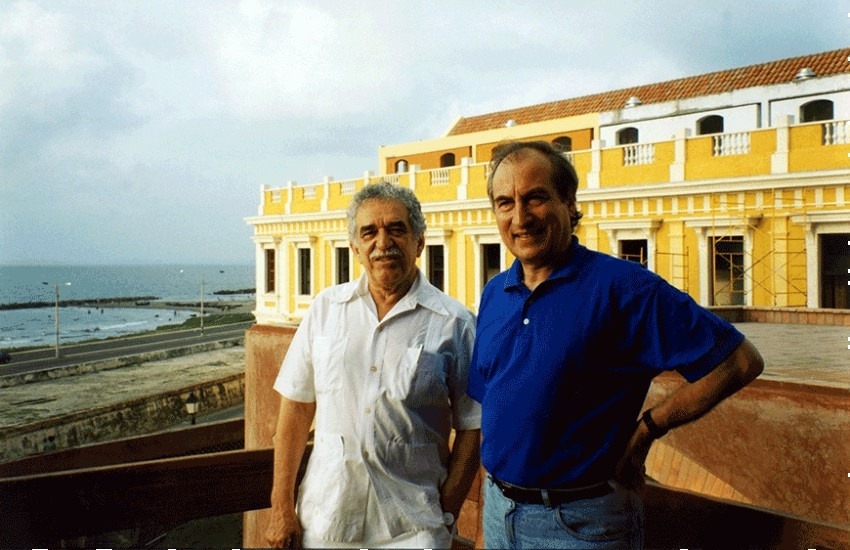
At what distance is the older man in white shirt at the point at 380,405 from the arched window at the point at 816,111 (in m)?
18.6

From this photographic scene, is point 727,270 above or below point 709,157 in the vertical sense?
below

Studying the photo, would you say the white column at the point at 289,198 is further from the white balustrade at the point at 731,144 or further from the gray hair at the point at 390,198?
the gray hair at the point at 390,198

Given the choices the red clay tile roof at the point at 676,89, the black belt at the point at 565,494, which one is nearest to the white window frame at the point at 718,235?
the red clay tile roof at the point at 676,89

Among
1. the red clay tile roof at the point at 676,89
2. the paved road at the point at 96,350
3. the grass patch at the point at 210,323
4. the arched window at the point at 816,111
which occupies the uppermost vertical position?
the red clay tile roof at the point at 676,89

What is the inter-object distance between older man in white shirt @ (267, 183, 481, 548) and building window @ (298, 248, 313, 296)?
1891 cm

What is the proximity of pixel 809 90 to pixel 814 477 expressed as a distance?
1791 centimetres

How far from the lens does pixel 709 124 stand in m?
19.2

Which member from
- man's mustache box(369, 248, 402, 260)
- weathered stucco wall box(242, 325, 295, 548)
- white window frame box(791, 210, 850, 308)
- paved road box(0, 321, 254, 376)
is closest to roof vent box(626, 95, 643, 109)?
white window frame box(791, 210, 850, 308)

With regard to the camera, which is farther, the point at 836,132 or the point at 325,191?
the point at 325,191

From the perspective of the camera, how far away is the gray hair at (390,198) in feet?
5.98

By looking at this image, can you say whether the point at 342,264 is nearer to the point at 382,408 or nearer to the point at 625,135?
the point at 625,135

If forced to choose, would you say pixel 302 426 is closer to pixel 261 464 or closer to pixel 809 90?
pixel 261 464

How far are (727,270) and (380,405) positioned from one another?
13285 mm

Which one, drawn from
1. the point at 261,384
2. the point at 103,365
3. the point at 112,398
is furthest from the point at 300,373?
the point at 103,365
